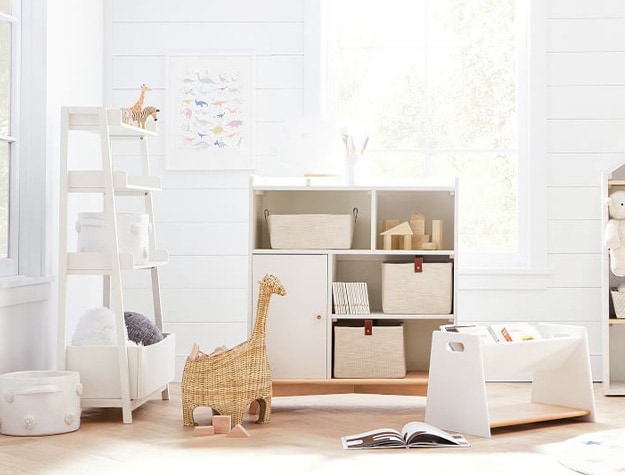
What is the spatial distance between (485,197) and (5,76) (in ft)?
7.30

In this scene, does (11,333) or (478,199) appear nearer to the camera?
(11,333)

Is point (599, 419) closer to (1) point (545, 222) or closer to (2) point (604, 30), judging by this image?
(1) point (545, 222)

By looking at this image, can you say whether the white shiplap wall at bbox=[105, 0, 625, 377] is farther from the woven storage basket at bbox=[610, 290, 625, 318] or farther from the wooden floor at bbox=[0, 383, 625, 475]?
the wooden floor at bbox=[0, 383, 625, 475]

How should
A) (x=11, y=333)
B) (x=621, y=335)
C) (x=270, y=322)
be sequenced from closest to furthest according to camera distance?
(x=11, y=333)
(x=270, y=322)
(x=621, y=335)

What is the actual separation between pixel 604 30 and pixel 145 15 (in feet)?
7.05

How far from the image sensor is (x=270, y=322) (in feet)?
12.5

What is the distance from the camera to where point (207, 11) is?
460 centimetres

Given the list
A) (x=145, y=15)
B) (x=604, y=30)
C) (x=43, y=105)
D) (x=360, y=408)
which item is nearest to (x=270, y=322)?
(x=360, y=408)

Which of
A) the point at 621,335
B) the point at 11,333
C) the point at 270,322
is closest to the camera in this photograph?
the point at 11,333

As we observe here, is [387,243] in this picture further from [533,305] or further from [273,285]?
[533,305]

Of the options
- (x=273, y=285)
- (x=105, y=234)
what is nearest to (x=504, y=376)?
(x=273, y=285)

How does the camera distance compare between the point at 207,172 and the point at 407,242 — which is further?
the point at 207,172

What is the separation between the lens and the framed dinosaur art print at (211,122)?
4.54 m

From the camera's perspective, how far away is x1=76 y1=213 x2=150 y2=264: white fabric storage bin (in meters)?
3.60
